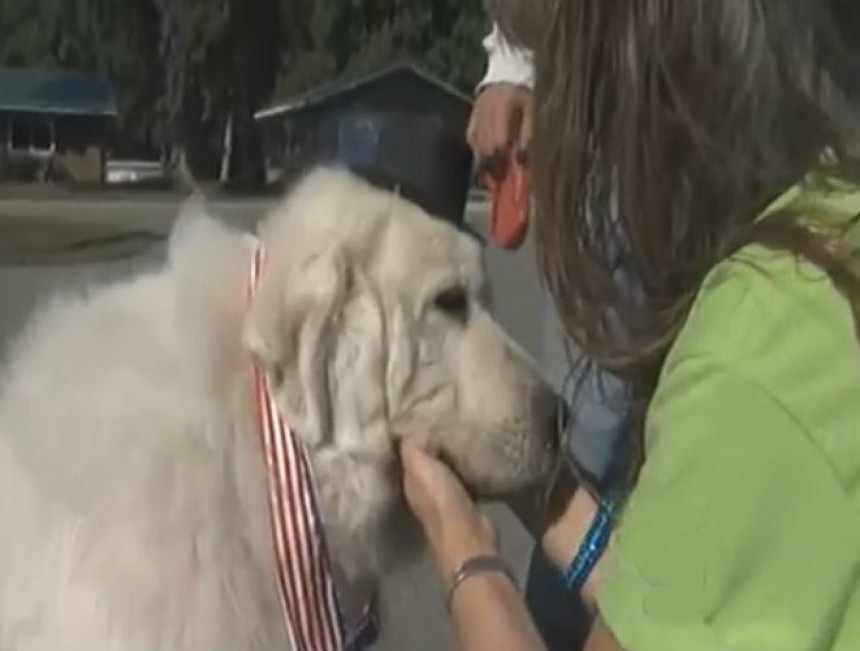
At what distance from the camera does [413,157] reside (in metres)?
2.40

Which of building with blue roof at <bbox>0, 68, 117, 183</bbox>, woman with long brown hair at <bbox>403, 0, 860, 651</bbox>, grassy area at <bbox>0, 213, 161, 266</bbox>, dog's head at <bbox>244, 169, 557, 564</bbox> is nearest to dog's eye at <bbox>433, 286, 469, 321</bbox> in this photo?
dog's head at <bbox>244, 169, 557, 564</bbox>

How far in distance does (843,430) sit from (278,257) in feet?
3.03

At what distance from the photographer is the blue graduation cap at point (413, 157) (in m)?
2.04

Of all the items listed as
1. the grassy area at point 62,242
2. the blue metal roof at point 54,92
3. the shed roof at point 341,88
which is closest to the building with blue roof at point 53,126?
the blue metal roof at point 54,92

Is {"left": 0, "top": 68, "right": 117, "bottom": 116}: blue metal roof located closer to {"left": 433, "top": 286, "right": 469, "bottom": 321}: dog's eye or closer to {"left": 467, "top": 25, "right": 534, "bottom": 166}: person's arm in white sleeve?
{"left": 467, "top": 25, "right": 534, "bottom": 166}: person's arm in white sleeve

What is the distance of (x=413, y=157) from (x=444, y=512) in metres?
0.78

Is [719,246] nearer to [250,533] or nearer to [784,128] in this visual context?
[784,128]

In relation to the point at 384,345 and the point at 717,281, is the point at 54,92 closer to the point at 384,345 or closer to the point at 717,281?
the point at 384,345

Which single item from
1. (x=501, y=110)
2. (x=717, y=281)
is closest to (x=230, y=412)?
(x=501, y=110)

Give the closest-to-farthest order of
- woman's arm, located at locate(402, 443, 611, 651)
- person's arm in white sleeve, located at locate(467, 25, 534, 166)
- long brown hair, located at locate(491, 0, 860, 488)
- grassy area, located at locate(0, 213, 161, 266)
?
1. long brown hair, located at locate(491, 0, 860, 488)
2. woman's arm, located at locate(402, 443, 611, 651)
3. person's arm in white sleeve, located at locate(467, 25, 534, 166)
4. grassy area, located at locate(0, 213, 161, 266)

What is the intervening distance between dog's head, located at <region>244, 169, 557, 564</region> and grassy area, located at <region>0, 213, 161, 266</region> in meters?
1.23

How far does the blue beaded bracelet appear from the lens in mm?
1868

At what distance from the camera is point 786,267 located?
104cm

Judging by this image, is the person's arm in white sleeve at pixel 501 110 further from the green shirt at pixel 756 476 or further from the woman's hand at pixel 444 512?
the green shirt at pixel 756 476
